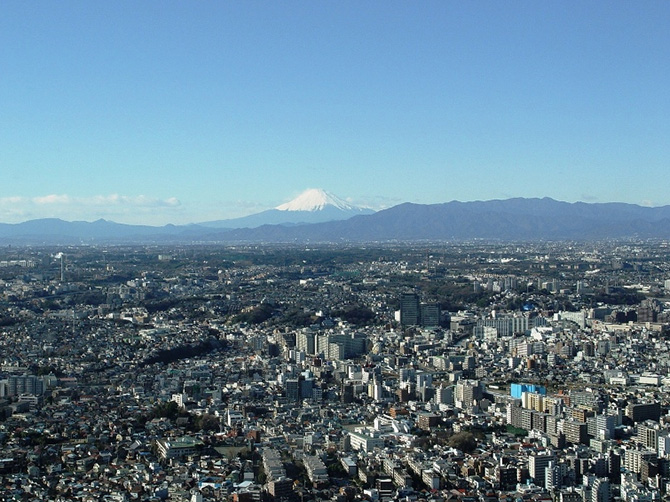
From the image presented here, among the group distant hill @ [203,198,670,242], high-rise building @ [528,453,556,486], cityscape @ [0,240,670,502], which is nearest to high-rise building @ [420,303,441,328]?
cityscape @ [0,240,670,502]

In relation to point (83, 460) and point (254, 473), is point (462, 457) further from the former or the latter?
point (83, 460)

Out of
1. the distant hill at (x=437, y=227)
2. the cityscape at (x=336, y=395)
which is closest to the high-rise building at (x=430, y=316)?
the cityscape at (x=336, y=395)

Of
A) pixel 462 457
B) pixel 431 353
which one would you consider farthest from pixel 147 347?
pixel 462 457

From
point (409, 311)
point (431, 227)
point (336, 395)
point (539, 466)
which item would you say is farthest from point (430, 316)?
point (431, 227)

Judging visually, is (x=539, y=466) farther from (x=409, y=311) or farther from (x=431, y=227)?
(x=431, y=227)

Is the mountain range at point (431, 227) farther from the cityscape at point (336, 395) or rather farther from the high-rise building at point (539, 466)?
the high-rise building at point (539, 466)

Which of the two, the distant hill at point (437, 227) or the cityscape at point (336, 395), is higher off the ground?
the distant hill at point (437, 227)

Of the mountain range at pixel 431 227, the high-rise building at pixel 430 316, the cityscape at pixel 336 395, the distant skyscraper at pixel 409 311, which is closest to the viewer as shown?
the cityscape at pixel 336 395

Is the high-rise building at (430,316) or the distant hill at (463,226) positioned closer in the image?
the high-rise building at (430,316)
